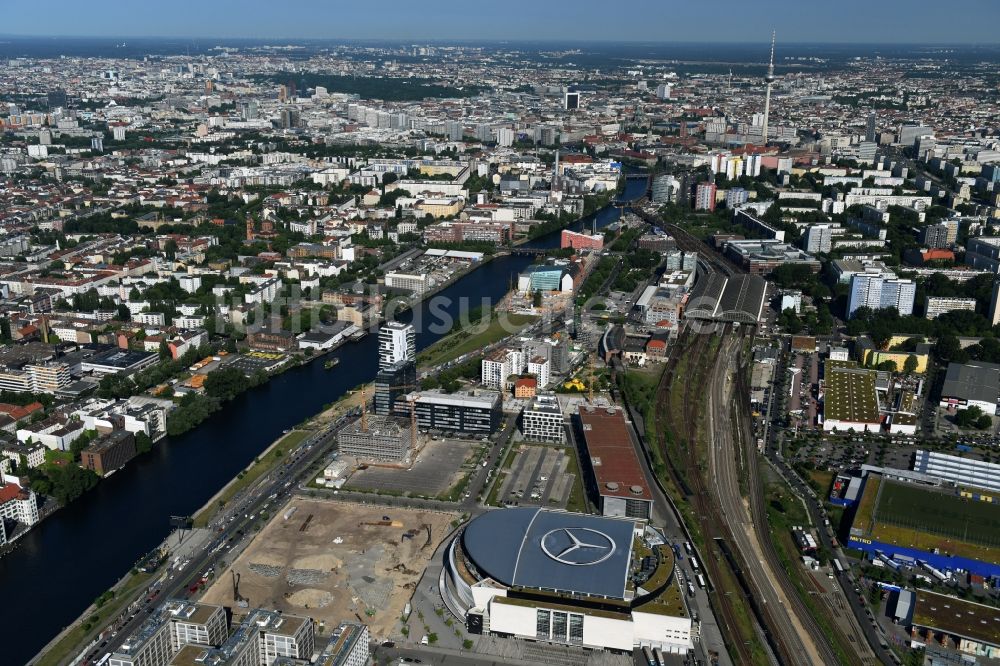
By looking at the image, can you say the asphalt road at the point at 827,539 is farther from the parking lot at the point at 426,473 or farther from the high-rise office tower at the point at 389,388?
the high-rise office tower at the point at 389,388

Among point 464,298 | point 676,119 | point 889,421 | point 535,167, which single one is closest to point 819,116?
point 676,119

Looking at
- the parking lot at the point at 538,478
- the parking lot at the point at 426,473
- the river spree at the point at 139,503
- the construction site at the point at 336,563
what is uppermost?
the parking lot at the point at 538,478

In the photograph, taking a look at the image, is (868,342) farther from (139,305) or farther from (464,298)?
(139,305)

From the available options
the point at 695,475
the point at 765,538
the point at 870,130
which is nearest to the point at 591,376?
the point at 695,475

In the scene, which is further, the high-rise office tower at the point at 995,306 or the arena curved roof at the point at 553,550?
the high-rise office tower at the point at 995,306

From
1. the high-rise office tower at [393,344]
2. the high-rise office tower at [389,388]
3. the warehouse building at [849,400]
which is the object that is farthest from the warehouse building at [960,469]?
the high-rise office tower at [393,344]

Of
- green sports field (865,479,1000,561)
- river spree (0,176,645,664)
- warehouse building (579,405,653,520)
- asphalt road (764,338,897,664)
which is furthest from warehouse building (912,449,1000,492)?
river spree (0,176,645,664)
